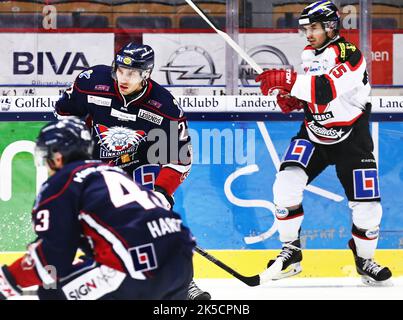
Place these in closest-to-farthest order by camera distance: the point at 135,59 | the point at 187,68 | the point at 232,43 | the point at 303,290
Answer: the point at 135,59
the point at 303,290
the point at 232,43
the point at 187,68

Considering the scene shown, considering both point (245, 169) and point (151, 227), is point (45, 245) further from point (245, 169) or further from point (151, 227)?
point (245, 169)

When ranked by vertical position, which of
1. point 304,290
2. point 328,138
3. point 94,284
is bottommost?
point 304,290

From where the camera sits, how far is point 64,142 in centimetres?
313

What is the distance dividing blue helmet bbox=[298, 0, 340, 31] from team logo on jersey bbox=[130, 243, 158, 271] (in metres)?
2.20

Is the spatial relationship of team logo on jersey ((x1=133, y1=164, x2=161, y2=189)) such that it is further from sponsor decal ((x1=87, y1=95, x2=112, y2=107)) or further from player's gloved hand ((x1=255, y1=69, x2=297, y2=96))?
player's gloved hand ((x1=255, y1=69, x2=297, y2=96))

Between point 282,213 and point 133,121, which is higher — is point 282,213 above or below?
below

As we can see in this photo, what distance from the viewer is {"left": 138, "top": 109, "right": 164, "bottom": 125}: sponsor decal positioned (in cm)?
462

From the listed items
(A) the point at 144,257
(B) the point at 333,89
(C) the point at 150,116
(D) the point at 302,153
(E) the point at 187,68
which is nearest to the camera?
(A) the point at 144,257

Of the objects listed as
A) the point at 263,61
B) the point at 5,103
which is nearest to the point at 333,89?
the point at 263,61

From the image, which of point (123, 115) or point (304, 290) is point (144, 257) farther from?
point (304, 290)

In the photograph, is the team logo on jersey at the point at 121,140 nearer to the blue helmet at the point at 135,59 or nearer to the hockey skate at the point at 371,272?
the blue helmet at the point at 135,59

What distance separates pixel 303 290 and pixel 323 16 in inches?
47.7

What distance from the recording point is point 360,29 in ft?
18.4

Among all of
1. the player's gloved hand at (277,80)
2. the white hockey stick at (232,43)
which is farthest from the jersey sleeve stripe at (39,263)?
the white hockey stick at (232,43)
